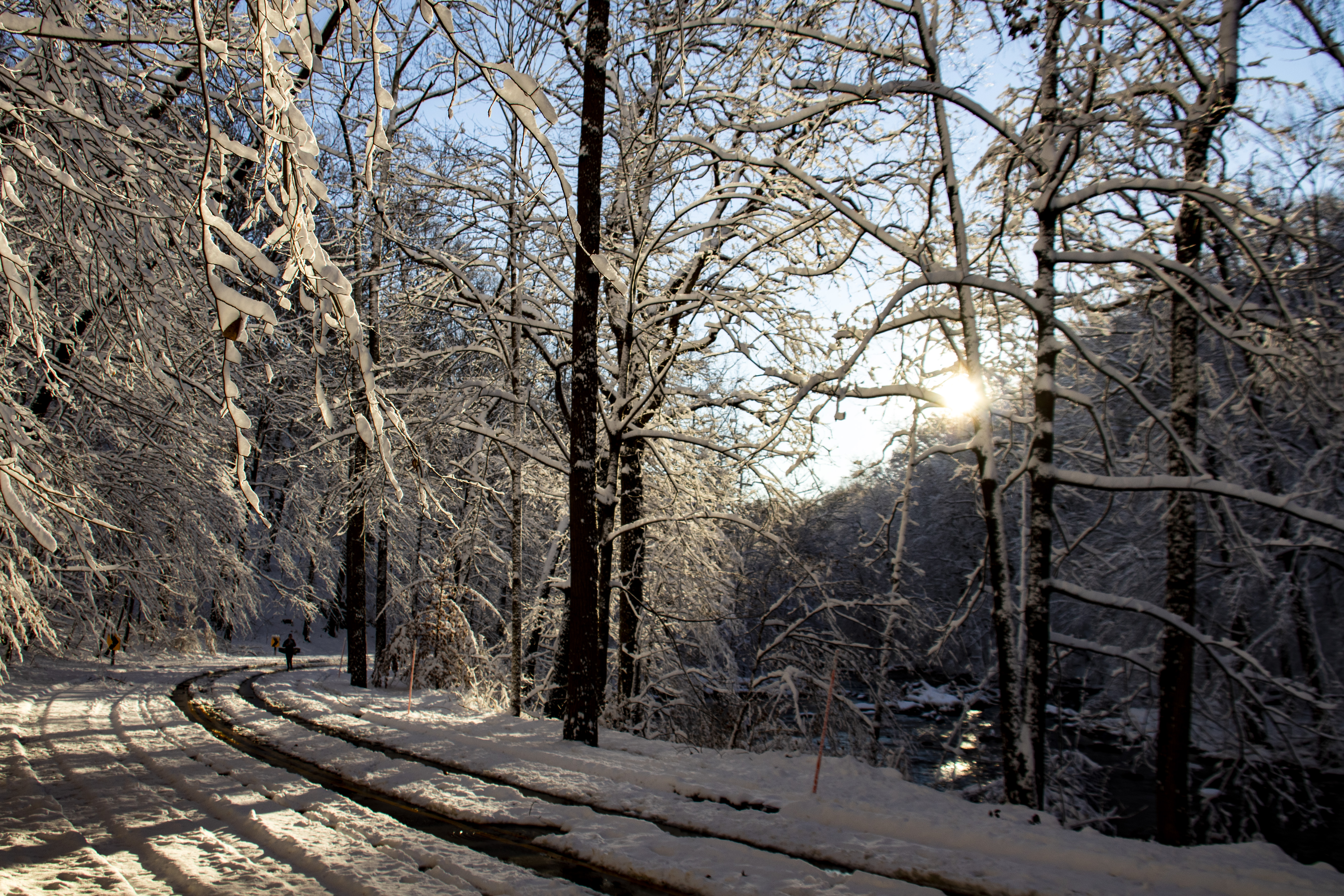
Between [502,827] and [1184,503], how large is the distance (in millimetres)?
8457

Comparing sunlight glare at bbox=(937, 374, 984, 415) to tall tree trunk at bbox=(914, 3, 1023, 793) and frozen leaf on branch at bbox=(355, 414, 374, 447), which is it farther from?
frozen leaf on branch at bbox=(355, 414, 374, 447)

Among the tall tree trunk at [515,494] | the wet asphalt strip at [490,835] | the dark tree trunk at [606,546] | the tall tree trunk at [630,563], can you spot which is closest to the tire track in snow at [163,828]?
the wet asphalt strip at [490,835]

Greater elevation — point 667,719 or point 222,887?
point 222,887

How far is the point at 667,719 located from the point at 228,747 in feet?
23.2

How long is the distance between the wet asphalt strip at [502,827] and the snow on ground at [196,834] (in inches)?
6.2

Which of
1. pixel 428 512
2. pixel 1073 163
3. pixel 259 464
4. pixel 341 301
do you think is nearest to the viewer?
pixel 341 301

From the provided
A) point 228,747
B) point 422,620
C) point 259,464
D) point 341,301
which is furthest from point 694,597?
point 259,464

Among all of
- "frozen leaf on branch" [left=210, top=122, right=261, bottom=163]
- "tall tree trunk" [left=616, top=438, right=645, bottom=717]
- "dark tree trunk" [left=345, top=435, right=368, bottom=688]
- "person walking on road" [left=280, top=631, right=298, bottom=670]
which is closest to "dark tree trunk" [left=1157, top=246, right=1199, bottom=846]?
"tall tree trunk" [left=616, top=438, right=645, bottom=717]

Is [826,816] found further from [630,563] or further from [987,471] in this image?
[630,563]

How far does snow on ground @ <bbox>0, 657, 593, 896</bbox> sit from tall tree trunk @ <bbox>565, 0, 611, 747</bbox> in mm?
3145

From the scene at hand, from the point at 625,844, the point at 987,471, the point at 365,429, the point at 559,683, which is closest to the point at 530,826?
the point at 625,844

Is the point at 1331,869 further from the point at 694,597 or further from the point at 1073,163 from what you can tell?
the point at 694,597

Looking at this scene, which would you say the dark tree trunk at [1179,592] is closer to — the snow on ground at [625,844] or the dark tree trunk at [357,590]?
the snow on ground at [625,844]

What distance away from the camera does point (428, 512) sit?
346 cm
